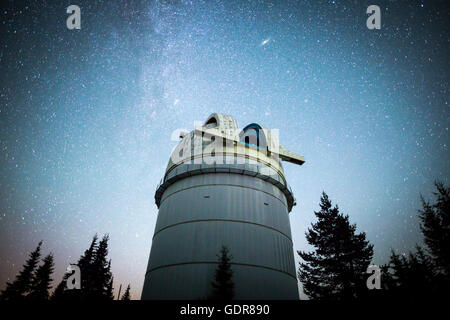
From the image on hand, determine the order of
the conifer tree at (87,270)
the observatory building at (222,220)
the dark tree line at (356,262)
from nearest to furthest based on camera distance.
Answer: the observatory building at (222,220) < the dark tree line at (356,262) < the conifer tree at (87,270)

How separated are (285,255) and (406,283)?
11.5 meters

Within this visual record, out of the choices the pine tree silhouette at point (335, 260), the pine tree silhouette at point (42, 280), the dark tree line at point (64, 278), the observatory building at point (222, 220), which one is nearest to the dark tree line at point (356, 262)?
the pine tree silhouette at point (335, 260)

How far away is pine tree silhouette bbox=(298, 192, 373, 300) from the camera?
15430 mm

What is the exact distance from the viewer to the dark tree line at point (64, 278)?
23.1 m

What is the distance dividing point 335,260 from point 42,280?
31819mm

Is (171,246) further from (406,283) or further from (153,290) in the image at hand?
(406,283)

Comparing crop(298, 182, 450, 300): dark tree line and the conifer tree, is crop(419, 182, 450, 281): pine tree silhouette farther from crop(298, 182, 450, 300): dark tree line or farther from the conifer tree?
the conifer tree

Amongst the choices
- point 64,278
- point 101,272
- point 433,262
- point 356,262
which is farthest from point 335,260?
point 64,278

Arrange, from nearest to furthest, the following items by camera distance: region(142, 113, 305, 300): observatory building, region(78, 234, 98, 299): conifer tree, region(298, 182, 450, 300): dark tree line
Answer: region(142, 113, 305, 300): observatory building → region(298, 182, 450, 300): dark tree line → region(78, 234, 98, 299): conifer tree

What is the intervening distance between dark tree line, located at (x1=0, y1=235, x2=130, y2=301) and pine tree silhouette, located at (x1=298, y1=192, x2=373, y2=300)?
20.2 meters

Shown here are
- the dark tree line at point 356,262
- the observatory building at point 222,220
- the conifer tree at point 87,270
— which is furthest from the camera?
the conifer tree at point 87,270

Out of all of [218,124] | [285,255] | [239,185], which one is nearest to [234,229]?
[239,185]

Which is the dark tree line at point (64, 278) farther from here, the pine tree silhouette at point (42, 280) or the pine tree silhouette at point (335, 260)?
the pine tree silhouette at point (335, 260)

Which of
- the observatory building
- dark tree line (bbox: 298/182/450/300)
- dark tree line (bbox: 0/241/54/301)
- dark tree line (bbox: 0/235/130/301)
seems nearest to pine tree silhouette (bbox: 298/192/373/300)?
dark tree line (bbox: 298/182/450/300)
